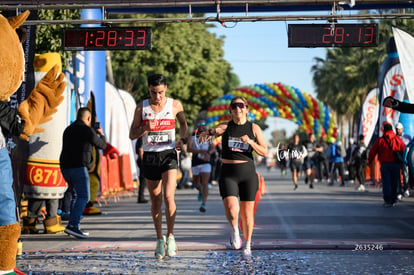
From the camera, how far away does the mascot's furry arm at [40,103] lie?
736 cm

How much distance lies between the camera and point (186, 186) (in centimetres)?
3033

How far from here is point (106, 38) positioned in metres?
13.5

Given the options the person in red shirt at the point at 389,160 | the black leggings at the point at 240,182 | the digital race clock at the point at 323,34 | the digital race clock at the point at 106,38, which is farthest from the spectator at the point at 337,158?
the black leggings at the point at 240,182

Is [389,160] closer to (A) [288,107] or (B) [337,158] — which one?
(B) [337,158]

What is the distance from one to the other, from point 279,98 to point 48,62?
3145 centimetres

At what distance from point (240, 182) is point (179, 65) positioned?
34731 millimetres

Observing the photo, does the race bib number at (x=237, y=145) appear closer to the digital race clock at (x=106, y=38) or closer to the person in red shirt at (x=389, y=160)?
the digital race clock at (x=106, y=38)

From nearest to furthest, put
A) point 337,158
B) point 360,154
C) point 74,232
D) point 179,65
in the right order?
1. point 74,232
2. point 360,154
3. point 337,158
4. point 179,65

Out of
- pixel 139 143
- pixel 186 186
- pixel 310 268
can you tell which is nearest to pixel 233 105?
pixel 310 268

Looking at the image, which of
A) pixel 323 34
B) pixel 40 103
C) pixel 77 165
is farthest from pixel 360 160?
pixel 40 103

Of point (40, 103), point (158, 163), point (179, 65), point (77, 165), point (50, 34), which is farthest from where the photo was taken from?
point (179, 65)

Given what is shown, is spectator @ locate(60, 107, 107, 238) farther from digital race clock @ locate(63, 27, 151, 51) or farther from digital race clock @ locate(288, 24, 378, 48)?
digital race clock @ locate(288, 24, 378, 48)

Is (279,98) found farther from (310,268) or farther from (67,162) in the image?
(310,268)

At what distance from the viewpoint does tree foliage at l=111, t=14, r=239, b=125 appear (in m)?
41.6
